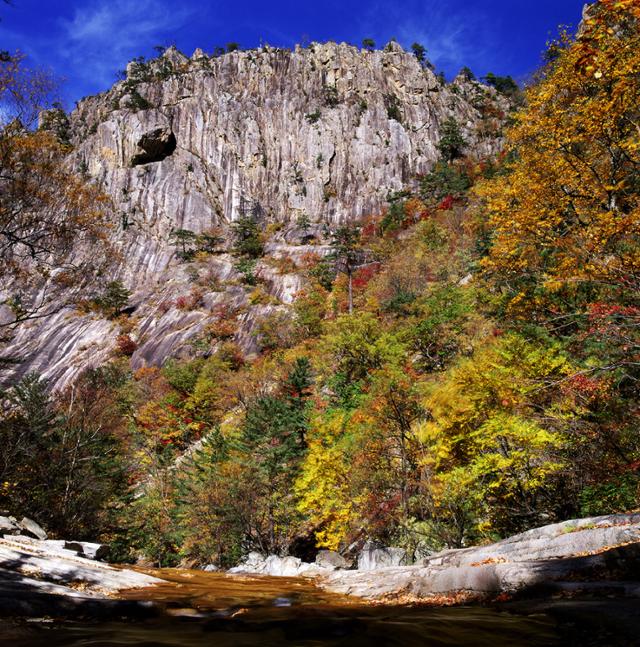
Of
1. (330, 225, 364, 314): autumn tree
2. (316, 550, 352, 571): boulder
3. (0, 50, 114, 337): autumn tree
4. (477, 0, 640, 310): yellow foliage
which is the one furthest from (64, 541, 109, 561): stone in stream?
(330, 225, 364, 314): autumn tree

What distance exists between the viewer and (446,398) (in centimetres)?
1408

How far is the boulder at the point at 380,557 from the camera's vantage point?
15.8 metres

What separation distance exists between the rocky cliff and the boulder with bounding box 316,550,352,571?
50564 mm

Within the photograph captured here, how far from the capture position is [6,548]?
7.90 meters

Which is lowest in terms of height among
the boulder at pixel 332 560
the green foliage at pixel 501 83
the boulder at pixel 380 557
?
the boulder at pixel 332 560

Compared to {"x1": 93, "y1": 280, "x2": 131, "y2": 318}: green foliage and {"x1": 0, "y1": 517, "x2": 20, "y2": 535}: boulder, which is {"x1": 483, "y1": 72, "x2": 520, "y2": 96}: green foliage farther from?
{"x1": 0, "y1": 517, "x2": 20, "y2": 535}: boulder

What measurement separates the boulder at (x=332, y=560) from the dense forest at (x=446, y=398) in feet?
2.98

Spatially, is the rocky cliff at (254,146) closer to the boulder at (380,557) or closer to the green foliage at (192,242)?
the green foliage at (192,242)

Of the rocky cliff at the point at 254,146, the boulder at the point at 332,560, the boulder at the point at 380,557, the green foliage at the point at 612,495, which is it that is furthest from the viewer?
the rocky cliff at the point at 254,146

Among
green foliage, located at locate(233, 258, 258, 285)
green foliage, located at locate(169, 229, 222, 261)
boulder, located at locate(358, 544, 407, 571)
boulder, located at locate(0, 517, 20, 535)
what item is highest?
green foliage, located at locate(169, 229, 222, 261)

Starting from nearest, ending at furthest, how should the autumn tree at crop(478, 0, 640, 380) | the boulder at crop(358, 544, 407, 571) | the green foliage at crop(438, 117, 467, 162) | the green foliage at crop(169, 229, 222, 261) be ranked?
the autumn tree at crop(478, 0, 640, 380)
the boulder at crop(358, 544, 407, 571)
the green foliage at crop(169, 229, 222, 261)
the green foliage at crop(438, 117, 467, 162)

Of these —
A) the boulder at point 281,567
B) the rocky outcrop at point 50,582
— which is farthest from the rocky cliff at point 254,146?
the rocky outcrop at point 50,582

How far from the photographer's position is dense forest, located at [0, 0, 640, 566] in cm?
1073

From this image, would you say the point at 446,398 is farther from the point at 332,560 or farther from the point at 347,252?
the point at 347,252
